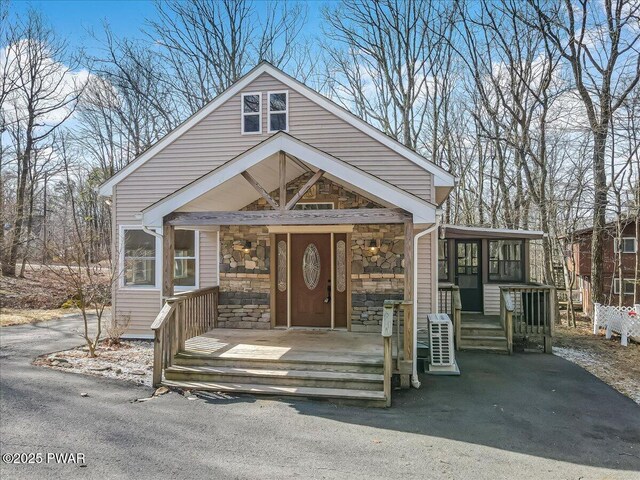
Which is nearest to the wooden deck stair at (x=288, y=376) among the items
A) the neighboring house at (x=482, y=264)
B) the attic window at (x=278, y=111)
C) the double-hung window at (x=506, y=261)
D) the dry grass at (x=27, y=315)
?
the attic window at (x=278, y=111)

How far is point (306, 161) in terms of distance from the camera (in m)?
6.46

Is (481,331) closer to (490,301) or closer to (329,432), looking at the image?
(490,301)

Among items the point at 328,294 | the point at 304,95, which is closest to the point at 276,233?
the point at 328,294

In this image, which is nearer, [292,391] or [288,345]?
[292,391]

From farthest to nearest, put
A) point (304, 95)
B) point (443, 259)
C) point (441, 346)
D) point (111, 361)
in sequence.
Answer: point (443, 259) < point (304, 95) < point (111, 361) < point (441, 346)

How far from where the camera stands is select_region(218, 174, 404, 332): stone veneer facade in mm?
8570

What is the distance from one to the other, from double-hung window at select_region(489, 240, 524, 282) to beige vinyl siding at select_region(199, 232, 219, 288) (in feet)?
→ 24.1

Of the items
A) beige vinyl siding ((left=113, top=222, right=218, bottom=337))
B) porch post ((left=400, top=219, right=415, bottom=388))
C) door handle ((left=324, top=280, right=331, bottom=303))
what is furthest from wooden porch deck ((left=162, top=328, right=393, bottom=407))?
beige vinyl siding ((left=113, top=222, right=218, bottom=337))

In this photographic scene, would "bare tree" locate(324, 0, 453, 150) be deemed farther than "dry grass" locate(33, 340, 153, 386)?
Yes

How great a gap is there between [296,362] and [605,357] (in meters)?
7.05

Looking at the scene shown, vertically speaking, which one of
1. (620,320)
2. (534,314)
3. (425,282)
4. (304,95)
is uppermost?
(304,95)

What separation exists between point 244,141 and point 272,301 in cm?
372

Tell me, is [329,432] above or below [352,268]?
below

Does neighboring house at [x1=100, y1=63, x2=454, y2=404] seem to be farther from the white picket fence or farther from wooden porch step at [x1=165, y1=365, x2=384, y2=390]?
the white picket fence
